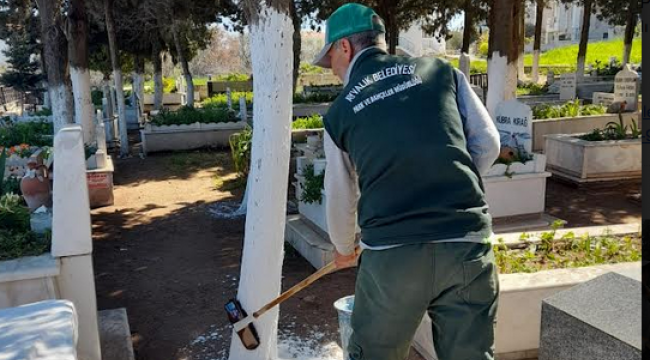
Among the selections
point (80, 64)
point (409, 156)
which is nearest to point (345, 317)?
point (409, 156)

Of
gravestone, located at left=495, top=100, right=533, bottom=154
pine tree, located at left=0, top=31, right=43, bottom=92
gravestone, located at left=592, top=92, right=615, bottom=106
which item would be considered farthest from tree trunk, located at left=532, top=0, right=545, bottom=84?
pine tree, located at left=0, top=31, right=43, bottom=92

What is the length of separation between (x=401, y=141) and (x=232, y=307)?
1.79m

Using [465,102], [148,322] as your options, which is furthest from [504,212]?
[465,102]

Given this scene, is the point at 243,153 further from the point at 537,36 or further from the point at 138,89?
the point at 537,36

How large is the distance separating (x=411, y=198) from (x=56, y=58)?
11.0 meters

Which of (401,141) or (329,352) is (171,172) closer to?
(329,352)

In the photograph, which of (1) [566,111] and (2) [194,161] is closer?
(1) [566,111]

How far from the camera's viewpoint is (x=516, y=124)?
7160 millimetres

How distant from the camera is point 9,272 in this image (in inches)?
Answer: 132

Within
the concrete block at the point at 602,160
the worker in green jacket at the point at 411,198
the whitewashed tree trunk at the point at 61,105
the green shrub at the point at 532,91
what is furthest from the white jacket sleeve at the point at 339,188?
the green shrub at the point at 532,91

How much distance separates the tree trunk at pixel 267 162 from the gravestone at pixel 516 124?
4429mm

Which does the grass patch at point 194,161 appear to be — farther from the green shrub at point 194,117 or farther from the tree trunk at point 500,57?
the tree trunk at point 500,57

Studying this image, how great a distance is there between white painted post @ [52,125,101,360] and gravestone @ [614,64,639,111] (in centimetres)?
1128

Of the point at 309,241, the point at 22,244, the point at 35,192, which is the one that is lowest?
the point at 309,241
